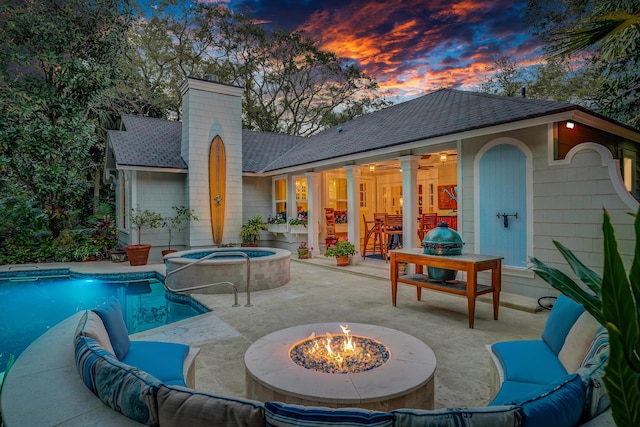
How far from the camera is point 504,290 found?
6.25m

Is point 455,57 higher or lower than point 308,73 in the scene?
lower

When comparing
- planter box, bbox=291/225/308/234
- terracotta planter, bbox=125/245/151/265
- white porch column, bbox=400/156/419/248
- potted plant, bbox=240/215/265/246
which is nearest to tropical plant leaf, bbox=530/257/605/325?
white porch column, bbox=400/156/419/248

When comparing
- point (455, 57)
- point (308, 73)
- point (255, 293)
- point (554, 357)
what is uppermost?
point (308, 73)

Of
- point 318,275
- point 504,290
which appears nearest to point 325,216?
point 318,275

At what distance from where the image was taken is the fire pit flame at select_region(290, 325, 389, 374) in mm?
2652

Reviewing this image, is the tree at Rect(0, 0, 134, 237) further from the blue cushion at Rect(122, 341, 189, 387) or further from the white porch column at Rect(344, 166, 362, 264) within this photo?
the blue cushion at Rect(122, 341, 189, 387)

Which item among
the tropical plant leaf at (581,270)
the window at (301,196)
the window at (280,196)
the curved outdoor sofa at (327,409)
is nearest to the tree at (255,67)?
the window at (280,196)

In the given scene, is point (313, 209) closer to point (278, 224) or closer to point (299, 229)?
point (299, 229)

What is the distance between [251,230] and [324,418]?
1109cm

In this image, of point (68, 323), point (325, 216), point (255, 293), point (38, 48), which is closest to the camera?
point (68, 323)

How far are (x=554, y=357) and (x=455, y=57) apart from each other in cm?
1504

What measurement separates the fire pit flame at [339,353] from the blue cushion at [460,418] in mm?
1417

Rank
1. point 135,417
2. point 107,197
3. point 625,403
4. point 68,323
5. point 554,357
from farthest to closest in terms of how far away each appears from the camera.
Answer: point 107,197, point 68,323, point 554,357, point 135,417, point 625,403

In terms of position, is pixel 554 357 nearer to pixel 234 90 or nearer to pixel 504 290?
pixel 504 290
